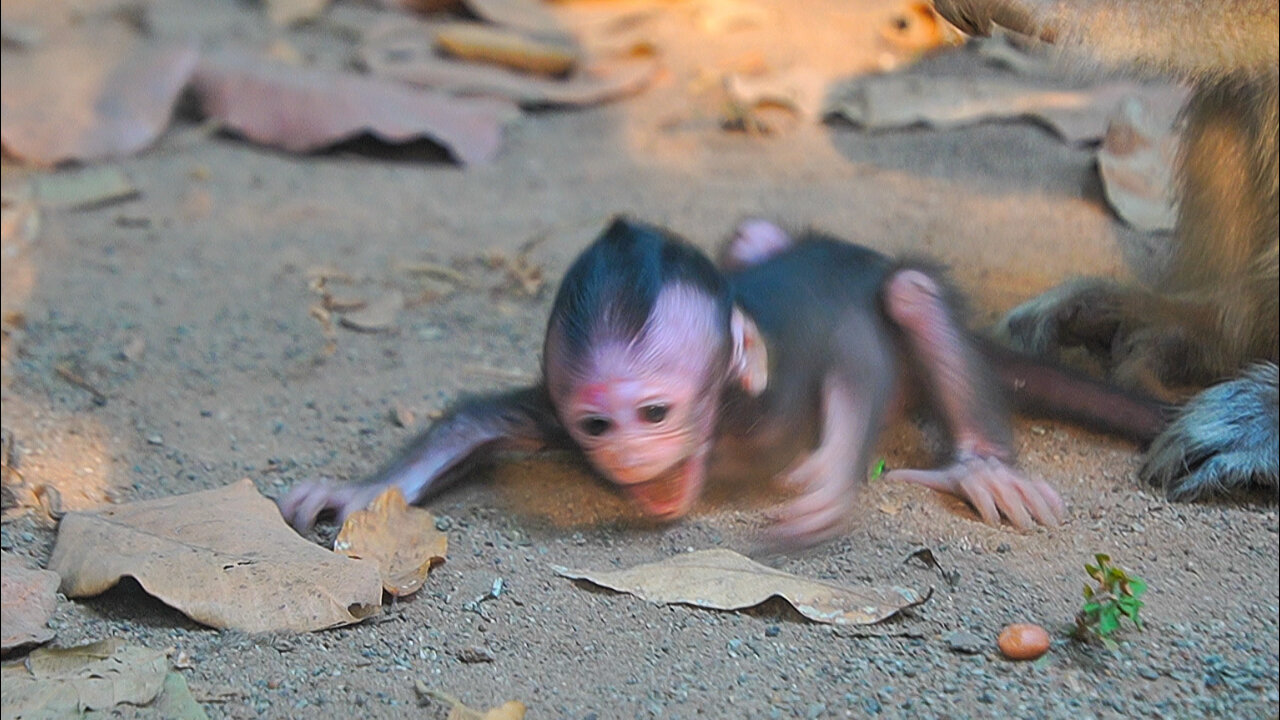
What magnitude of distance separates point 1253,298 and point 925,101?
2176mm

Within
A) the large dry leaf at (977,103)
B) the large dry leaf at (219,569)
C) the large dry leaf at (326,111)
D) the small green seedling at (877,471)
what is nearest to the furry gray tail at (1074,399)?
the small green seedling at (877,471)

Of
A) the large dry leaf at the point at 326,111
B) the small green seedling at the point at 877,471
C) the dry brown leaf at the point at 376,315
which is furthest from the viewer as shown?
the large dry leaf at the point at 326,111

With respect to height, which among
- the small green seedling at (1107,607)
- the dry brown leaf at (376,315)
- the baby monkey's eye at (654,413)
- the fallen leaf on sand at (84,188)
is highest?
the baby monkey's eye at (654,413)

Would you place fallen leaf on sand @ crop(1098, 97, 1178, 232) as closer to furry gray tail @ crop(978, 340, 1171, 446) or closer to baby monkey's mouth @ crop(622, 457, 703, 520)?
furry gray tail @ crop(978, 340, 1171, 446)

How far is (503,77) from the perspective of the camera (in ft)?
18.5

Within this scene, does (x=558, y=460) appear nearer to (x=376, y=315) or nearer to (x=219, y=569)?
(x=219, y=569)

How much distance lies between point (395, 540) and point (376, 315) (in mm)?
1370

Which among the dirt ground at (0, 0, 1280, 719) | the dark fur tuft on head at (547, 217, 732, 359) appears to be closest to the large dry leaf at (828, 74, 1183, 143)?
the dirt ground at (0, 0, 1280, 719)

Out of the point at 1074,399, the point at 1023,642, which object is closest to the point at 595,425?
the point at 1023,642

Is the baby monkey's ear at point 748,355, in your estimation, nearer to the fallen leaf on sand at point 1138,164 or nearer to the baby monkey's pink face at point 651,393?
the baby monkey's pink face at point 651,393

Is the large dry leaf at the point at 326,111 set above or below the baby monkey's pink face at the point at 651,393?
below

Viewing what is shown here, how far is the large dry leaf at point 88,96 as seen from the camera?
4.68 m

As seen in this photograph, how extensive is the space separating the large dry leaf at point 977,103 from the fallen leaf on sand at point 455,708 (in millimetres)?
3634

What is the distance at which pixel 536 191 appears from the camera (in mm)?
4805
